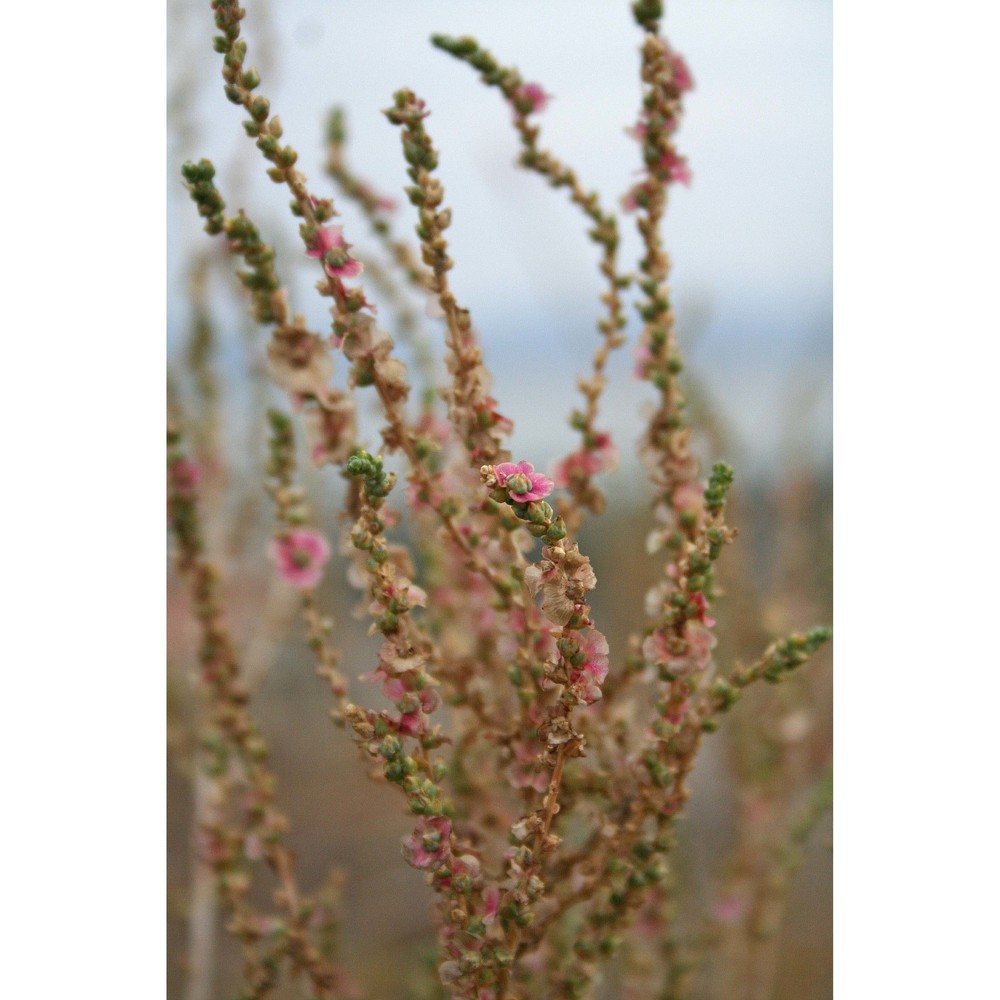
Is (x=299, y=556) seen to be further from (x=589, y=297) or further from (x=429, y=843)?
(x=589, y=297)

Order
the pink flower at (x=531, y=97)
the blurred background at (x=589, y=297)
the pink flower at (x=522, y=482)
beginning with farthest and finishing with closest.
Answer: the blurred background at (x=589, y=297) < the pink flower at (x=531, y=97) < the pink flower at (x=522, y=482)

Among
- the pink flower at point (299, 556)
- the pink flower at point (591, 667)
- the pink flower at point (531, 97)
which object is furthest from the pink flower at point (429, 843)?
the pink flower at point (531, 97)

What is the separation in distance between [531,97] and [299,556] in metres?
0.30

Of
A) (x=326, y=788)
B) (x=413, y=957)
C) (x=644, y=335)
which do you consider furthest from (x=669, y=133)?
(x=326, y=788)

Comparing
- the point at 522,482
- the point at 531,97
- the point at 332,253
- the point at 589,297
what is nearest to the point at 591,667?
the point at 522,482

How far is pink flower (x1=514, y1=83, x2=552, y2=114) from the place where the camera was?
61 centimetres

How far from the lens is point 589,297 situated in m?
1.09

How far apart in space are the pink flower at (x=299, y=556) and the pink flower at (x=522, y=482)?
250 mm

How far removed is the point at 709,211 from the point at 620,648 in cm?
55

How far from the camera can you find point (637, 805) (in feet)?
1.74

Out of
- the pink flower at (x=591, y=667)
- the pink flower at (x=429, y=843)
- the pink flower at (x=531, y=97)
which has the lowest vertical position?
the pink flower at (x=429, y=843)

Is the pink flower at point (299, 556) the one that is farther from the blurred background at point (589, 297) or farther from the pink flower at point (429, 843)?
the pink flower at point (429, 843)

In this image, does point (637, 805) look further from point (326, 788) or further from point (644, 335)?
point (326, 788)

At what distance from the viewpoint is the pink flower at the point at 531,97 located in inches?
23.9
